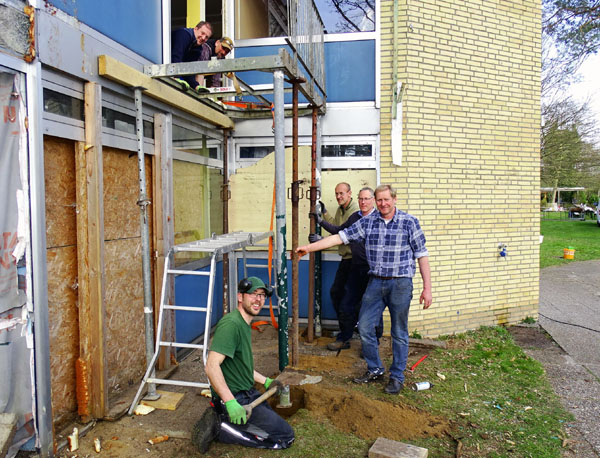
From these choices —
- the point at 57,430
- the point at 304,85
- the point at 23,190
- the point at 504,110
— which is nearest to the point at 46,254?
the point at 23,190

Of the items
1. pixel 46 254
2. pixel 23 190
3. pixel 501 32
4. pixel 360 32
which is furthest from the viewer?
pixel 501 32

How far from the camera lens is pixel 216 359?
3227 millimetres

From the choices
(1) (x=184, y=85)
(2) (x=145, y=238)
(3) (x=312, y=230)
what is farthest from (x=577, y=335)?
(1) (x=184, y=85)

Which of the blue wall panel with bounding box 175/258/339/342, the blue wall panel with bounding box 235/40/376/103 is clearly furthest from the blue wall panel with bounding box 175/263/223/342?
the blue wall panel with bounding box 235/40/376/103

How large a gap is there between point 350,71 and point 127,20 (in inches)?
124

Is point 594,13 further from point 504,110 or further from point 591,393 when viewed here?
point 591,393

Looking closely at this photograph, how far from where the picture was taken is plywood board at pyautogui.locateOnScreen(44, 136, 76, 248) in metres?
3.54

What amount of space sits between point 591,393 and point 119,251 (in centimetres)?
492

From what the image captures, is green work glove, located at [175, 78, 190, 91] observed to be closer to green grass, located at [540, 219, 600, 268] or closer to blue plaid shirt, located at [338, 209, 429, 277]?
blue plaid shirt, located at [338, 209, 429, 277]

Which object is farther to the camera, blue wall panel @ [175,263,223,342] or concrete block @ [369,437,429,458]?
blue wall panel @ [175,263,223,342]

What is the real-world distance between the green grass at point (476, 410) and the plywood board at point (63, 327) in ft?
4.26

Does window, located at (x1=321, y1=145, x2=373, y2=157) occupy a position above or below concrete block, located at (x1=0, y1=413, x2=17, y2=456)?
above

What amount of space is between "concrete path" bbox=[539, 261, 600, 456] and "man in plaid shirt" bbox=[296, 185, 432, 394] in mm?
1658

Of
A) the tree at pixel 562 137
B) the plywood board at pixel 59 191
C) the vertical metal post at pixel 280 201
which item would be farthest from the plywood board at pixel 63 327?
the tree at pixel 562 137
